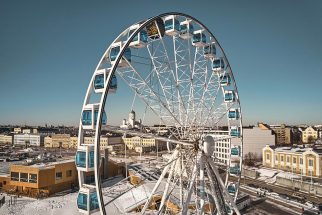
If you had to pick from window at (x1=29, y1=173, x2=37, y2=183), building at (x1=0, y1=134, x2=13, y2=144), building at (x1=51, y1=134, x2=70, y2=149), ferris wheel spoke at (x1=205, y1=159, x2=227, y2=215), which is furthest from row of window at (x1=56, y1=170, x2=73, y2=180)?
building at (x1=0, y1=134, x2=13, y2=144)

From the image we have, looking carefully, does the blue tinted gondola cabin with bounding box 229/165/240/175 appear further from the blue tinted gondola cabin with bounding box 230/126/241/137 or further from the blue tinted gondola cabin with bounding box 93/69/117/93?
the blue tinted gondola cabin with bounding box 93/69/117/93

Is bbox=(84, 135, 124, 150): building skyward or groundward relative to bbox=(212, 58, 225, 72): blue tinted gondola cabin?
groundward

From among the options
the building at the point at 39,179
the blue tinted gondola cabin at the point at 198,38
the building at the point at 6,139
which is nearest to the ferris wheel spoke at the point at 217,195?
the blue tinted gondola cabin at the point at 198,38

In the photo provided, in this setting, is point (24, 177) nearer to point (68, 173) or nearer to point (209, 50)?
point (68, 173)

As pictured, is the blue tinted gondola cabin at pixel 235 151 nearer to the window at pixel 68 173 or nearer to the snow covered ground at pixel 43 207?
the snow covered ground at pixel 43 207

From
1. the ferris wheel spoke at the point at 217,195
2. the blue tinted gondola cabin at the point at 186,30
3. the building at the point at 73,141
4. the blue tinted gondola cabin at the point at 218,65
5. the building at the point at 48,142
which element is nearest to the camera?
the ferris wheel spoke at the point at 217,195

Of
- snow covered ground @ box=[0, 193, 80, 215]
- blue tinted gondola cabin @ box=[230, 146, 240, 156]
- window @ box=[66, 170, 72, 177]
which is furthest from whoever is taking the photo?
window @ box=[66, 170, 72, 177]

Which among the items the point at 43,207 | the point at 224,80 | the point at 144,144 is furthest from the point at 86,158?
the point at 144,144
